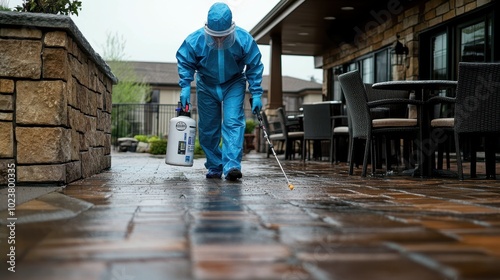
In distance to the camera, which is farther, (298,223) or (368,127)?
(368,127)

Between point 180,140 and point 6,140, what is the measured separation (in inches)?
60.8

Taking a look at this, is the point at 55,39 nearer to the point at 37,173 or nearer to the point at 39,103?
the point at 39,103

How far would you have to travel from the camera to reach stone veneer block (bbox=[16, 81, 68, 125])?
324 cm

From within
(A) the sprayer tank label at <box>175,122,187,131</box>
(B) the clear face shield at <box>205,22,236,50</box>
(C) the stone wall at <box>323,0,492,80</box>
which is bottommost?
(A) the sprayer tank label at <box>175,122,187,131</box>

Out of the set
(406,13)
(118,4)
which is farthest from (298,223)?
(406,13)

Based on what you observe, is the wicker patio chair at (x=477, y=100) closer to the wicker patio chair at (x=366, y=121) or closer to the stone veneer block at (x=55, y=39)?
the wicker patio chair at (x=366, y=121)

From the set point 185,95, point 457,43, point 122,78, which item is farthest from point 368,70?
point 122,78

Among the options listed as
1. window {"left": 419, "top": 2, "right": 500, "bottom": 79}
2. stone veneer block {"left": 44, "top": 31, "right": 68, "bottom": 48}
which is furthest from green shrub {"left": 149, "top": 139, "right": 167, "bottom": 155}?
stone veneer block {"left": 44, "top": 31, "right": 68, "bottom": 48}

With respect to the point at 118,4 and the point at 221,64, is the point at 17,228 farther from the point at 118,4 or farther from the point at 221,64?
the point at 118,4

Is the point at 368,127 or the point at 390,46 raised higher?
the point at 390,46

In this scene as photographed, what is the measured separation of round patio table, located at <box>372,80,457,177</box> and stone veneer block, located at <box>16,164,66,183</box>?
260cm

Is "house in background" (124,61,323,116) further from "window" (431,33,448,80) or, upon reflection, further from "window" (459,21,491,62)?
"window" (459,21,491,62)

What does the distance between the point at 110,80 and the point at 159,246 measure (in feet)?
14.6

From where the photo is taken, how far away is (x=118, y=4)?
16.5 feet
